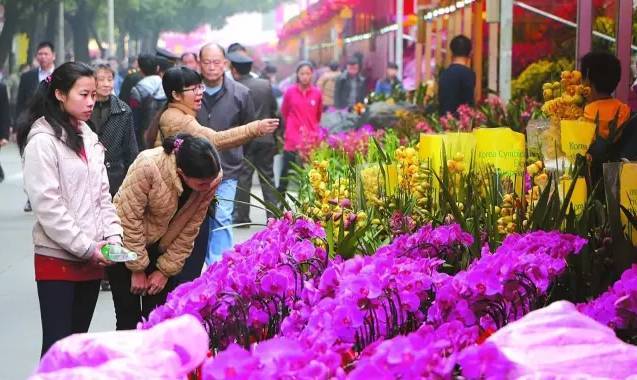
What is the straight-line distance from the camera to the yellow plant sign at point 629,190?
447 centimetres

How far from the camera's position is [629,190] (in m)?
4.50

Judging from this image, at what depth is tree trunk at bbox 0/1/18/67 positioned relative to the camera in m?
41.7

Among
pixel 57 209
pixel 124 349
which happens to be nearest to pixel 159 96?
pixel 57 209

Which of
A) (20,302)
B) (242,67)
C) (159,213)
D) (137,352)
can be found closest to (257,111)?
(242,67)

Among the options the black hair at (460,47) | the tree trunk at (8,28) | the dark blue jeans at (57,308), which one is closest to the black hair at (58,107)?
the dark blue jeans at (57,308)

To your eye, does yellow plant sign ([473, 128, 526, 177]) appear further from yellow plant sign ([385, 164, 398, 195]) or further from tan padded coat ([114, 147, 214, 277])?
tan padded coat ([114, 147, 214, 277])

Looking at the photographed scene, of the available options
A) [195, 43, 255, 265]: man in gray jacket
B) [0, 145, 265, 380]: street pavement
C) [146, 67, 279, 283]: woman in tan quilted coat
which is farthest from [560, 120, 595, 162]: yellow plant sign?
[195, 43, 255, 265]: man in gray jacket

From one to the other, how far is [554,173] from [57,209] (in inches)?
80.3

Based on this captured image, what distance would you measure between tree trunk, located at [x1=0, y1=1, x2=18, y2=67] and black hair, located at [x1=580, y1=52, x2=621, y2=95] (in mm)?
35021

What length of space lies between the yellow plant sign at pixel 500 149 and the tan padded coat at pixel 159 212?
1.24 meters

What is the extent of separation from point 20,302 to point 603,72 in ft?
15.4

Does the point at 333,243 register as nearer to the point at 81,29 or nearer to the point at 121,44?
the point at 81,29

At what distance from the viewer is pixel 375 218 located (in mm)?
5844

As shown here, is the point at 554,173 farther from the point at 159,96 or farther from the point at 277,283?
the point at 159,96
